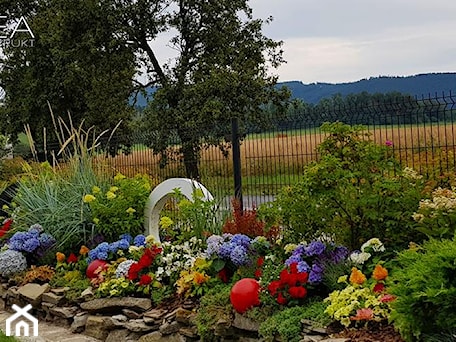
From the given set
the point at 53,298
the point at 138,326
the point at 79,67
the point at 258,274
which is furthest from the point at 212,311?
the point at 79,67

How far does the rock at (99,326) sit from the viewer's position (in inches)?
238

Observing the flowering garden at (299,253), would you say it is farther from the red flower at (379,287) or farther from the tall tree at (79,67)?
the tall tree at (79,67)

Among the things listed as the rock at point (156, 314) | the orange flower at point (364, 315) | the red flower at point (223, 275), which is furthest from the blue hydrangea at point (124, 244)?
the orange flower at point (364, 315)

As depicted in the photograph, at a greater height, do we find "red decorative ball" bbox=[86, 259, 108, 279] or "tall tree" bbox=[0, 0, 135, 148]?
"tall tree" bbox=[0, 0, 135, 148]

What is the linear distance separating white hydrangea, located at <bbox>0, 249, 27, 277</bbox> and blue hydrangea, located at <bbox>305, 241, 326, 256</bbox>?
395cm

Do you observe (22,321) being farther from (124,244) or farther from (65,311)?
(124,244)

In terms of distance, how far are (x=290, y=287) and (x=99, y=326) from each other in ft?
6.94

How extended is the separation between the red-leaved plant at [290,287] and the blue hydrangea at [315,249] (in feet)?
0.69

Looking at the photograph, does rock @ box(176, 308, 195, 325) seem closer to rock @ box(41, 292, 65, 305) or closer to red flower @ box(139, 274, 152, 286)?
red flower @ box(139, 274, 152, 286)

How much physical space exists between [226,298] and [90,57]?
18.4 metres

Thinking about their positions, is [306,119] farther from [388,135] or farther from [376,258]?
[376,258]

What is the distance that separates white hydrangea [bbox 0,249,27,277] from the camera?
7.69 m

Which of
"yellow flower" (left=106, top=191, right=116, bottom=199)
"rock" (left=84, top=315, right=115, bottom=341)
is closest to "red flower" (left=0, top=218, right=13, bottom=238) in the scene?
"yellow flower" (left=106, top=191, right=116, bottom=199)

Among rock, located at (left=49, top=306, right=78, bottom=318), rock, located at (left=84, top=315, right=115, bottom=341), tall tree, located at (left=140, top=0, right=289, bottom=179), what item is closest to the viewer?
rock, located at (left=84, top=315, right=115, bottom=341)
